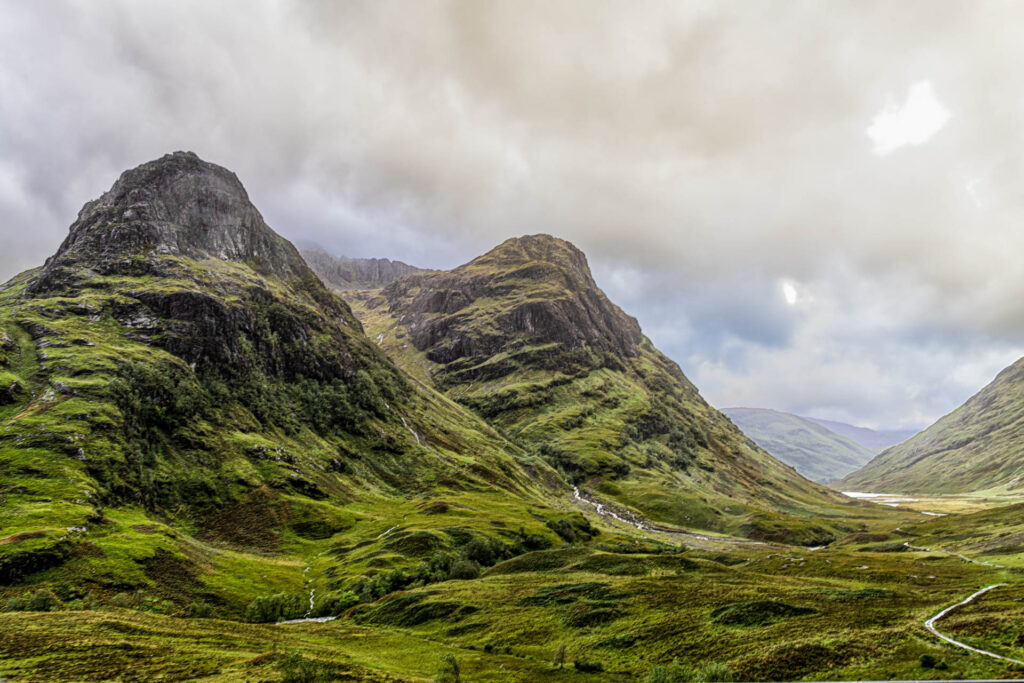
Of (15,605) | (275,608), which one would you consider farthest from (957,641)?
(15,605)

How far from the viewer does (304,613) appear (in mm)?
97625

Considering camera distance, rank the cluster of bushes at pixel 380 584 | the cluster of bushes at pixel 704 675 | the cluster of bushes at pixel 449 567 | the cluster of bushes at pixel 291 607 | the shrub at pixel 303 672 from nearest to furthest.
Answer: the cluster of bushes at pixel 704 675, the shrub at pixel 303 672, the cluster of bushes at pixel 291 607, the cluster of bushes at pixel 380 584, the cluster of bushes at pixel 449 567

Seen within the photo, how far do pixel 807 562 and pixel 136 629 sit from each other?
12427 centimetres

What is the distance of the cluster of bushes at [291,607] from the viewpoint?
91688 millimetres

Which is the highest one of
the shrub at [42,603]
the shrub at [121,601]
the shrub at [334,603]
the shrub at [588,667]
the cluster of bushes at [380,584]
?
the shrub at [42,603]

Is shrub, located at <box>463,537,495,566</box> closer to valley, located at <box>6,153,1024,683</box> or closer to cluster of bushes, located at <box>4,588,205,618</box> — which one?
valley, located at <box>6,153,1024,683</box>

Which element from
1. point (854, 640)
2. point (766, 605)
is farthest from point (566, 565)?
point (854, 640)

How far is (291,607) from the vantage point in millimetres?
97562

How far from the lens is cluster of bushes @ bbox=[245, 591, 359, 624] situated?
301 feet

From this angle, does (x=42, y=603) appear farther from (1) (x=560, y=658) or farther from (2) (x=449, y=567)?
(1) (x=560, y=658)

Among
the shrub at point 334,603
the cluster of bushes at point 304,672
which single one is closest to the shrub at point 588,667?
the cluster of bushes at point 304,672

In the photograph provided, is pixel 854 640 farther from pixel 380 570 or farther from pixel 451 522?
pixel 451 522

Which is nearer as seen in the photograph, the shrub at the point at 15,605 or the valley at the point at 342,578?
the valley at the point at 342,578

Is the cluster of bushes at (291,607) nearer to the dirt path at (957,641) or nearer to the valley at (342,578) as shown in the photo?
the valley at (342,578)
